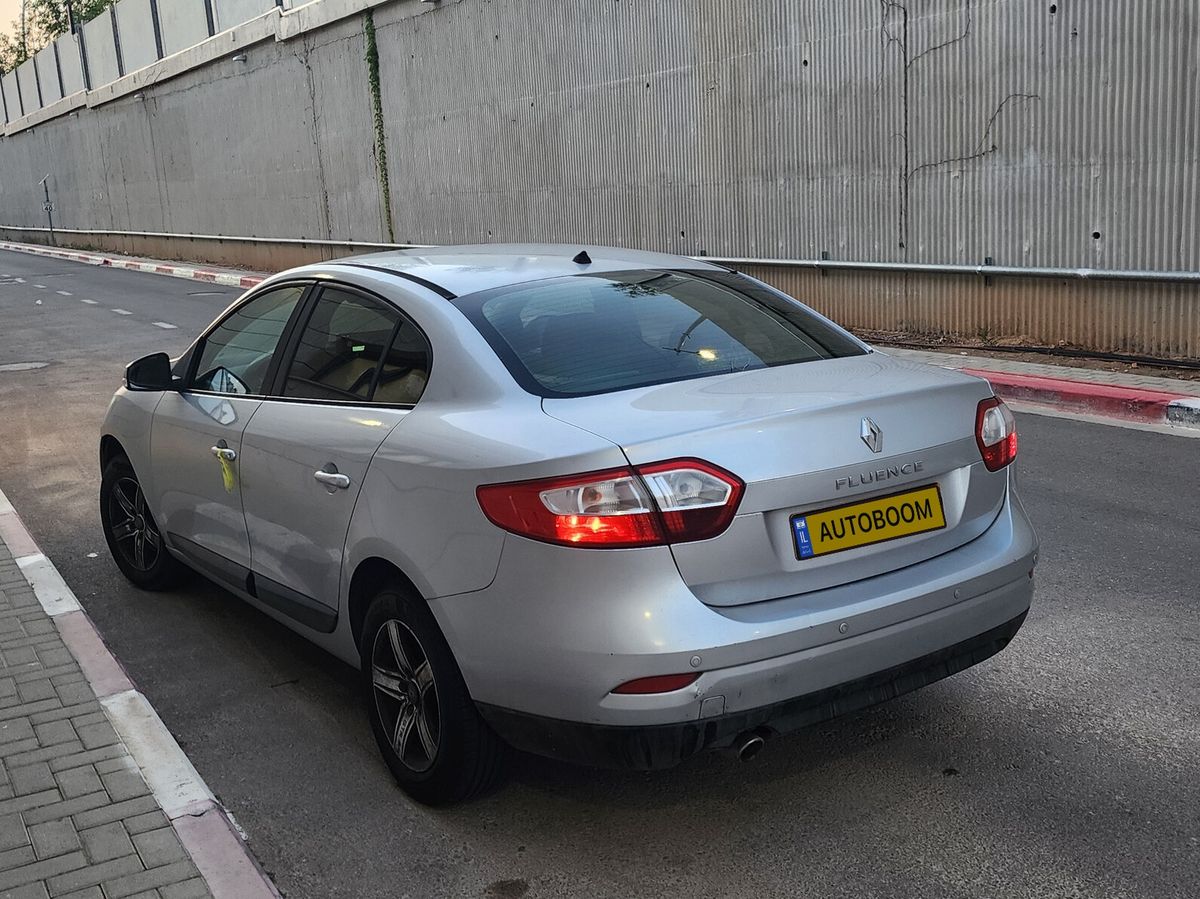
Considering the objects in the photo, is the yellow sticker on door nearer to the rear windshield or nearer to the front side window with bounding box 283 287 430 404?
the front side window with bounding box 283 287 430 404

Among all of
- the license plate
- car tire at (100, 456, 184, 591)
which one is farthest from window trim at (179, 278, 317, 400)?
the license plate

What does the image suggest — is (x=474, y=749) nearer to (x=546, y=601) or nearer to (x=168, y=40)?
(x=546, y=601)

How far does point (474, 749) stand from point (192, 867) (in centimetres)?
80

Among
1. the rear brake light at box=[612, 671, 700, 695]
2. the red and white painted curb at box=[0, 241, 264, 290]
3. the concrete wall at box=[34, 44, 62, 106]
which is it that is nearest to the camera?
the rear brake light at box=[612, 671, 700, 695]

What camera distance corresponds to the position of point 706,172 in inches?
621

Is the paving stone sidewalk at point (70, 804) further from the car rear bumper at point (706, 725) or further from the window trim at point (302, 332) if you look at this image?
the window trim at point (302, 332)

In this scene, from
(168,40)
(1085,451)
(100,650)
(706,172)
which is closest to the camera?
(100,650)

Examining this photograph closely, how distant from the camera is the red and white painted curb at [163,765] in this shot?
3342 mm

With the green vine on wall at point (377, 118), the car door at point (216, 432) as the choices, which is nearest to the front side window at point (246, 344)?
the car door at point (216, 432)

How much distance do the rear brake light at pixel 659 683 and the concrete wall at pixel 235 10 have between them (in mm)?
29513

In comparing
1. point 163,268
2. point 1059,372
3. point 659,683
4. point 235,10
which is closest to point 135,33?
point 235,10

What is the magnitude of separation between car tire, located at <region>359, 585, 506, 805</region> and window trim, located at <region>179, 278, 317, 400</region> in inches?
49.0

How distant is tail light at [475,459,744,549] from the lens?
308cm

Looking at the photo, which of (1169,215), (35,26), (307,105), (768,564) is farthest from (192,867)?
(35,26)
